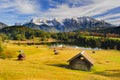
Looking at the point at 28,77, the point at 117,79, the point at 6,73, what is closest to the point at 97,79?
the point at 117,79

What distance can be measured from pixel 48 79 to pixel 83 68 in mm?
34049

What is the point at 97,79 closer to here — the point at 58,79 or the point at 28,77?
the point at 58,79

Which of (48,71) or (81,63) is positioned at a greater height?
(48,71)

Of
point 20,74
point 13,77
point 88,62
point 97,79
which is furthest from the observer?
point 88,62

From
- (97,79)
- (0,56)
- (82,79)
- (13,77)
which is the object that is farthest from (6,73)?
(0,56)

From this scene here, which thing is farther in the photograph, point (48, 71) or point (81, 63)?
point (81, 63)

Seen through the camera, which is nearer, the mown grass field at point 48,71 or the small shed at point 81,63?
the mown grass field at point 48,71

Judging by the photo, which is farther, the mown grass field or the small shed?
the small shed

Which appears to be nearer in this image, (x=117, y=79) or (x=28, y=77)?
(x=28, y=77)

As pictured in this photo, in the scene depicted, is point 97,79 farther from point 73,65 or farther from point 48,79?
point 73,65

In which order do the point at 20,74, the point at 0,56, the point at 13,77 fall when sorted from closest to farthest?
the point at 13,77 < the point at 20,74 < the point at 0,56

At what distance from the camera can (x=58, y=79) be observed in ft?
156

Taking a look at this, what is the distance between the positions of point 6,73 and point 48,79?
26.6ft

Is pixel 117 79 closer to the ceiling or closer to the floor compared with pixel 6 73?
closer to the floor
